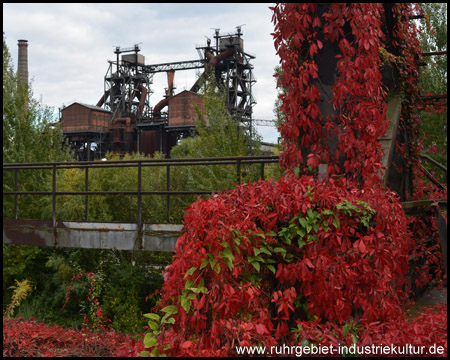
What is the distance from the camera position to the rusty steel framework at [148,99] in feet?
145

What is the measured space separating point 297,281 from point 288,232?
19.5 inches

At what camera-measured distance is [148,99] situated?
51.9m

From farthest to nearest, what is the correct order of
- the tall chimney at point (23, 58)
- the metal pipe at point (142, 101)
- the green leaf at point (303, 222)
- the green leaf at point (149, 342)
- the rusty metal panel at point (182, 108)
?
the metal pipe at point (142, 101)
the rusty metal panel at point (182, 108)
the tall chimney at point (23, 58)
the green leaf at point (303, 222)
the green leaf at point (149, 342)

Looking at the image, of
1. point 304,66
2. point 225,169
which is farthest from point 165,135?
point 304,66

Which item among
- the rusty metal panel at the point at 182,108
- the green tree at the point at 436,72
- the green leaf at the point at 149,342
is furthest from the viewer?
the rusty metal panel at the point at 182,108

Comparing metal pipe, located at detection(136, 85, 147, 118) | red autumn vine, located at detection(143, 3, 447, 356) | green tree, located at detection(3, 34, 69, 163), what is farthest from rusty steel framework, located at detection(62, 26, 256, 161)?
red autumn vine, located at detection(143, 3, 447, 356)

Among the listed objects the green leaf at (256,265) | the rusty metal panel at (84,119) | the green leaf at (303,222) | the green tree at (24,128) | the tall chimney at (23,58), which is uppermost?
the tall chimney at (23,58)

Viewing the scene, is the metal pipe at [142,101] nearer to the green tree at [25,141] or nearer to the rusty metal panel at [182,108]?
the rusty metal panel at [182,108]

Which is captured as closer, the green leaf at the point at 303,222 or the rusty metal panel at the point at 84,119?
the green leaf at the point at 303,222

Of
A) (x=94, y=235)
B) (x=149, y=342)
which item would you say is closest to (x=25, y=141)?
(x=94, y=235)

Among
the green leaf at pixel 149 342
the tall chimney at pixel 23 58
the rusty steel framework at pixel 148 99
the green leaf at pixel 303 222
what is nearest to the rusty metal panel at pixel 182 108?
the rusty steel framework at pixel 148 99

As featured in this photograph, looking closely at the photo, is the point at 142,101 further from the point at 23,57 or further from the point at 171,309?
the point at 171,309

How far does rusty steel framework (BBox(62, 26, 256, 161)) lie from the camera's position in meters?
44.3

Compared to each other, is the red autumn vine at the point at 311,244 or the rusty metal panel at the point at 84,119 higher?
the rusty metal panel at the point at 84,119
